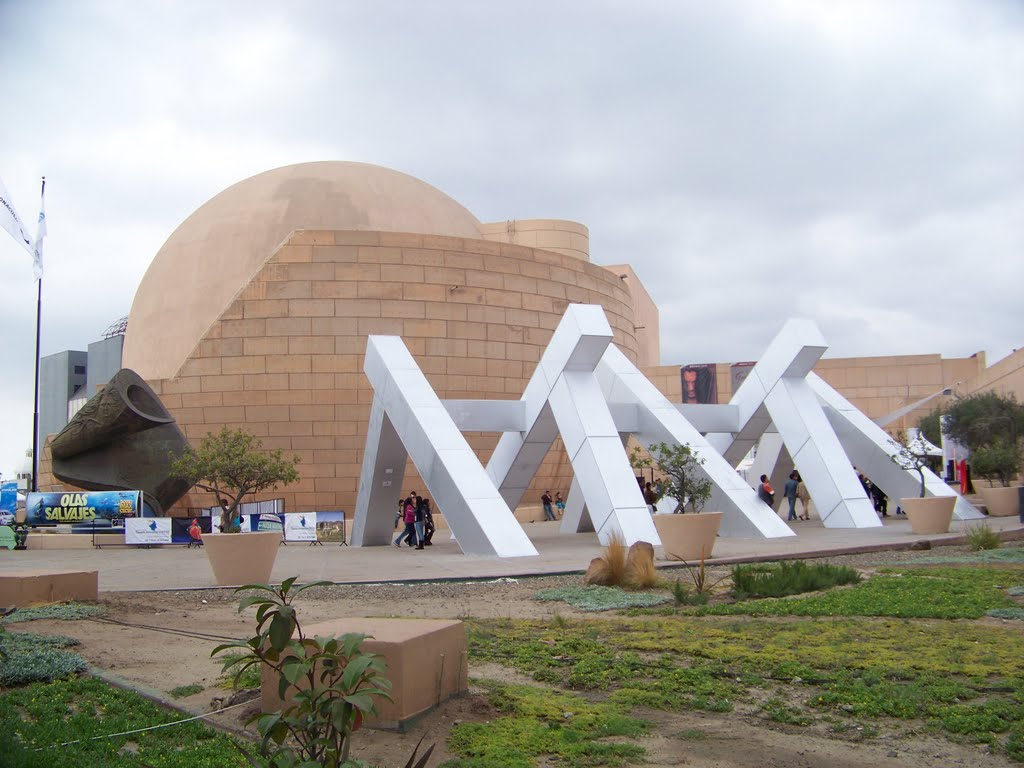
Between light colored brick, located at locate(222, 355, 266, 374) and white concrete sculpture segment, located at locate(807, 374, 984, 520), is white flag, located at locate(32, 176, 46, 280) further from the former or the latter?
white concrete sculpture segment, located at locate(807, 374, 984, 520)

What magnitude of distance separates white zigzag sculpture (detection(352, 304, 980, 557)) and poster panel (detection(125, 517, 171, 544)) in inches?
232

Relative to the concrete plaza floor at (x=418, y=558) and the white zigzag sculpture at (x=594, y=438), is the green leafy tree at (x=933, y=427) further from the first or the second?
the concrete plaza floor at (x=418, y=558)

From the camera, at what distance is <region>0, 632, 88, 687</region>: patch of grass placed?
21.0ft

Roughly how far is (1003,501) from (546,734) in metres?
23.4

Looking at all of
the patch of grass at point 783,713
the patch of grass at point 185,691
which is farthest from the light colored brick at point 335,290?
the patch of grass at point 783,713

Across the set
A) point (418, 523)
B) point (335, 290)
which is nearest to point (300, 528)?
point (418, 523)

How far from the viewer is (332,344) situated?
29.3 meters

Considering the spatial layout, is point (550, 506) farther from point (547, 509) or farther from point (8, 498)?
point (8, 498)

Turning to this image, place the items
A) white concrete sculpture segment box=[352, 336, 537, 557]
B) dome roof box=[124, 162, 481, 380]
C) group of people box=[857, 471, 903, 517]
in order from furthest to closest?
dome roof box=[124, 162, 481, 380]
group of people box=[857, 471, 903, 517]
white concrete sculpture segment box=[352, 336, 537, 557]

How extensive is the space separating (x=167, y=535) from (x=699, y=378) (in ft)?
87.9

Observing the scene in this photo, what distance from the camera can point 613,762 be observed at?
15.3ft

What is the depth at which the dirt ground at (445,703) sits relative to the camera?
4.78m

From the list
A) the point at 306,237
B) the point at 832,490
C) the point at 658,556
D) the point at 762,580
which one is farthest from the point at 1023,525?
the point at 306,237

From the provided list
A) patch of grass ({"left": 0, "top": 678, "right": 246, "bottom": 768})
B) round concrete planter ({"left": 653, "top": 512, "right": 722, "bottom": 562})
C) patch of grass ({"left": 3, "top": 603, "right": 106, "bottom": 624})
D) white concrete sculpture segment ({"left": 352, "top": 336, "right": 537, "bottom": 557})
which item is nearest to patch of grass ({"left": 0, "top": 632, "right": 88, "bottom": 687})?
patch of grass ({"left": 0, "top": 678, "right": 246, "bottom": 768})
